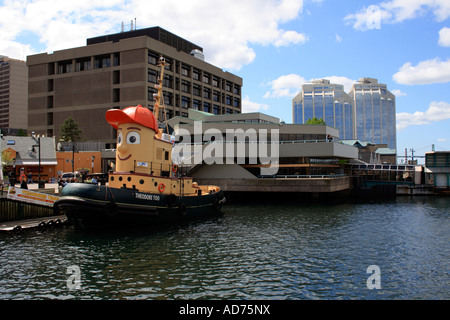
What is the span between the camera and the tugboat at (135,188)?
22.0m

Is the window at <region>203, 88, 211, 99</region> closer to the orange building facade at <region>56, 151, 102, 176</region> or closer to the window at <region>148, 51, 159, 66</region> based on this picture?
the window at <region>148, 51, 159, 66</region>

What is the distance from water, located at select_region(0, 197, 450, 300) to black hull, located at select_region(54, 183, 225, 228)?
995 millimetres

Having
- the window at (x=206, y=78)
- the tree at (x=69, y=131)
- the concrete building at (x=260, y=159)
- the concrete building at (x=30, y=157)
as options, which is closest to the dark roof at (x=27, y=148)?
the concrete building at (x=30, y=157)

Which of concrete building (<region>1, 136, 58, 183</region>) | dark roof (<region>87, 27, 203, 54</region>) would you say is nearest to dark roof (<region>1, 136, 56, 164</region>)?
concrete building (<region>1, 136, 58, 183</region>)

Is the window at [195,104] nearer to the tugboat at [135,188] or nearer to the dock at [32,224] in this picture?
the tugboat at [135,188]

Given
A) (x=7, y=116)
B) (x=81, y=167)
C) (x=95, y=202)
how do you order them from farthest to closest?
(x=7, y=116)
(x=81, y=167)
(x=95, y=202)

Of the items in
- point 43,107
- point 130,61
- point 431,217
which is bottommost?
point 431,217

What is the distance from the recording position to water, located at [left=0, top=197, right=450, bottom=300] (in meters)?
12.3

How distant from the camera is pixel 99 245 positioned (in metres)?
19.1

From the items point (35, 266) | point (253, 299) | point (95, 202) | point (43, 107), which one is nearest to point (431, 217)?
point (253, 299)

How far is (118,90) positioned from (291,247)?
74946 mm

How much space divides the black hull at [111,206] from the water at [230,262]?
3.27ft

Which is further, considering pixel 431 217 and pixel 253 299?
pixel 431 217

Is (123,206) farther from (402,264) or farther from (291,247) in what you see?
(402,264)
